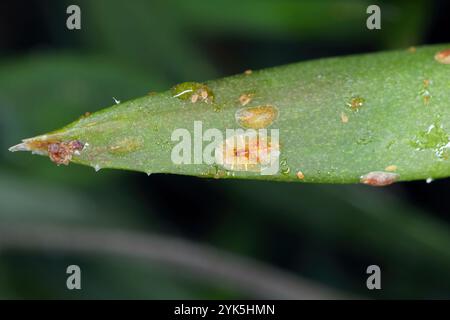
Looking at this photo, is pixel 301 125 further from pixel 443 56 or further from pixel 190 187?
pixel 190 187

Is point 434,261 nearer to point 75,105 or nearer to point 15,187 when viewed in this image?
point 75,105

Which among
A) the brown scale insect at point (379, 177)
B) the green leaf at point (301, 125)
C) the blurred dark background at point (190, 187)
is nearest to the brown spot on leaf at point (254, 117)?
the green leaf at point (301, 125)

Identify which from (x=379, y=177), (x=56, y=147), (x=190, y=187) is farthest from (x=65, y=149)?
(x=190, y=187)

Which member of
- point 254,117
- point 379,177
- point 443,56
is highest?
point 443,56

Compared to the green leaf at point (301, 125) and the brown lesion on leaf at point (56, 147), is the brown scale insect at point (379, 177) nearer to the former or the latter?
the green leaf at point (301, 125)

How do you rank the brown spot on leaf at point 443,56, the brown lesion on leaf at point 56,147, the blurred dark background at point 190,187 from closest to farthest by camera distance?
the brown lesion on leaf at point 56,147
the brown spot on leaf at point 443,56
the blurred dark background at point 190,187

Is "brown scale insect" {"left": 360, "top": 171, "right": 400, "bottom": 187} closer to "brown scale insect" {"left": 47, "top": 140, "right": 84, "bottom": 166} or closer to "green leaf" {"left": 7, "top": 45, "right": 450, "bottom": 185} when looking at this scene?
"green leaf" {"left": 7, "top": 45, "right": 450, "bottom": 185}

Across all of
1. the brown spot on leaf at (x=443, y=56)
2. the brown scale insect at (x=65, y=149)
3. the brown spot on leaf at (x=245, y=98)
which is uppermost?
the brown spot on leaf at (x=443, y=56)
